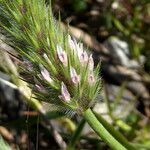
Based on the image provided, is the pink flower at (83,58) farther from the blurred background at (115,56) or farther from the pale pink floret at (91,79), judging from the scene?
the blurred background at (115,56)

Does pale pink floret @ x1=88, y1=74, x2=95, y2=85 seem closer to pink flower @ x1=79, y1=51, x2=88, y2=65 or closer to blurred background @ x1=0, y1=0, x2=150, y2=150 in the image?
pink flower @ x1=79, y1=51, x2=88, y2=65

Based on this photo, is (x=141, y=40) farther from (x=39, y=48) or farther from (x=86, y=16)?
(x=39, y=48)

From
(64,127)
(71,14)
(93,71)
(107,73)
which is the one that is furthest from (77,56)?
(71,14)

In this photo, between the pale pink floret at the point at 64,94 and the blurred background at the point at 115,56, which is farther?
the blurred background at the point at 115,56

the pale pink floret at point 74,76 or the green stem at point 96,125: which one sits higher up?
the pale pink floret at point 74,76

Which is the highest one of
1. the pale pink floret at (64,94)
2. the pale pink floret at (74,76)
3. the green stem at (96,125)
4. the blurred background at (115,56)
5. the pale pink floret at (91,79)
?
the pale pink floret at (74,76)

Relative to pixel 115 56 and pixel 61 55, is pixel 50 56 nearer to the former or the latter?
pixel 61 55

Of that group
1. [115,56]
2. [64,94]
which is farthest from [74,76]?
[115,56]

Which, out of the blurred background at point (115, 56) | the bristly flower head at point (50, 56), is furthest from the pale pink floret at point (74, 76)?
the blurred background at point (115, 56)

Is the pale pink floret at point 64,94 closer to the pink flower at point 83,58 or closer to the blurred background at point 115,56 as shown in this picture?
the pink flower at point 83,58

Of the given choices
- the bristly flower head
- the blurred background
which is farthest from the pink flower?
the blurred background
